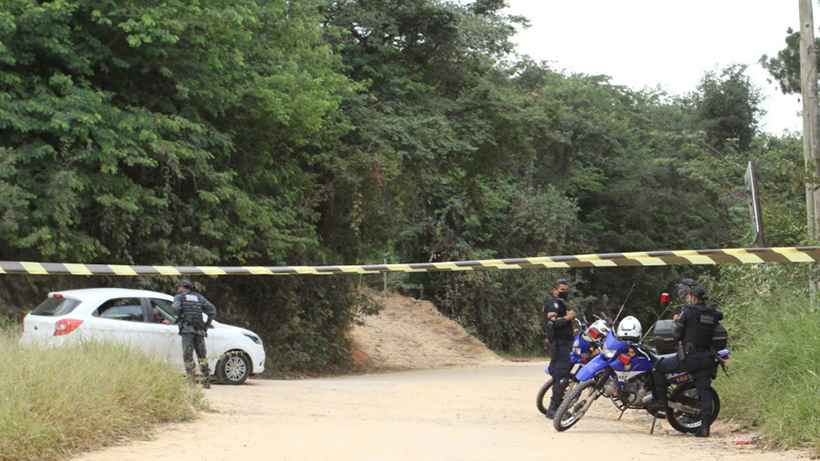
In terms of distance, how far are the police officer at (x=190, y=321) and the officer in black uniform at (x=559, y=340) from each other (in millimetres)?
5576

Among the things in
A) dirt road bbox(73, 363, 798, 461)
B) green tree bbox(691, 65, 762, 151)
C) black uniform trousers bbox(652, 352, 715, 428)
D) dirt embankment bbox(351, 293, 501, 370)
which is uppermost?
green tree bbox(691, 65, 762, 151)

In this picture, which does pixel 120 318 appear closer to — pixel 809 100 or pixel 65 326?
pixel 65 326

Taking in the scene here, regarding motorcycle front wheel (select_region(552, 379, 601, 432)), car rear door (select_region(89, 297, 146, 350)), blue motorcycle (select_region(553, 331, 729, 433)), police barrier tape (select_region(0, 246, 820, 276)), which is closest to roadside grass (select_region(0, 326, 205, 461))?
police barrier tape (select_region(0, 246, 820, 276))

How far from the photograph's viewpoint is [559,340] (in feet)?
45.2

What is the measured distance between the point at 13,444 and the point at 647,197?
151 feet

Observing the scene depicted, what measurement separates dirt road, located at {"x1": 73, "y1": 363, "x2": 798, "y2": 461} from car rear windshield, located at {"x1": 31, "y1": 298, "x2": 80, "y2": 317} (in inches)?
99.1

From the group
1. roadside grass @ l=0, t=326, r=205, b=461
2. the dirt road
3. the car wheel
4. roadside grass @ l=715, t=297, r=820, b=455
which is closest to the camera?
roadside grass @ l=0, t=326, r=205, b=461

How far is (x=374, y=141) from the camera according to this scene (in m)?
26.6

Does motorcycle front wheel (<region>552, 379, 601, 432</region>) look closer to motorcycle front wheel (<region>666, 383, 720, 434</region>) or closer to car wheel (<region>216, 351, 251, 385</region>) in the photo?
motorcycle front wheel (<region>666, 383, 720, 434</region>)

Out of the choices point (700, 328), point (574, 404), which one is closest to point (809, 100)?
point (700, 328)

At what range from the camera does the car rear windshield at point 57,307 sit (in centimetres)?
A: 1634

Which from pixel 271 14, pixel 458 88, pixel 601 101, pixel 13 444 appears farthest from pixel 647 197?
pixel 13 444

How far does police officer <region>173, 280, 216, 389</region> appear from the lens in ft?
54.3

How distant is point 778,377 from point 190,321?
8.65 metres
